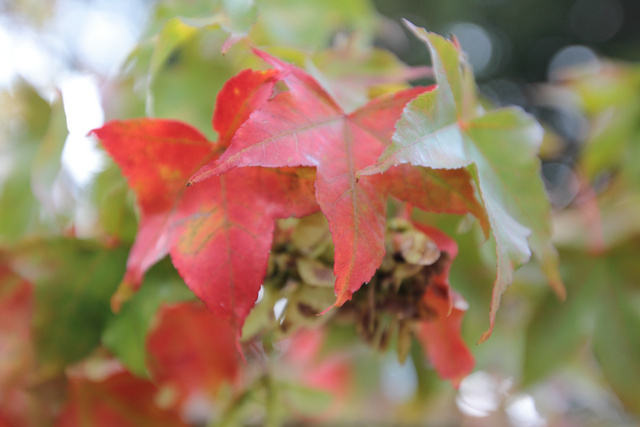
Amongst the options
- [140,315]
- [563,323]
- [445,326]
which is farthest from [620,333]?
[140,315]

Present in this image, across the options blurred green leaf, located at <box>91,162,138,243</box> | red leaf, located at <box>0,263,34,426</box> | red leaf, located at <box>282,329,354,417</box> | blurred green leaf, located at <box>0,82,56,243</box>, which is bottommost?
red leaf, located at <box>282,329,354,417</box>

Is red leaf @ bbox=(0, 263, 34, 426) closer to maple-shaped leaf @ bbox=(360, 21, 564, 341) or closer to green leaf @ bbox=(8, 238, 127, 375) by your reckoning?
green leaf @ bbox=(8, 238, 127, 375)

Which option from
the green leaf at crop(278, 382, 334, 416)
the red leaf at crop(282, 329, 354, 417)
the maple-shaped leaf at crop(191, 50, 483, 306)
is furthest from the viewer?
the red leaf at crop(282, 329, 354, 417)

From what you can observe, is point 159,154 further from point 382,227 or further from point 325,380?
point 325,380

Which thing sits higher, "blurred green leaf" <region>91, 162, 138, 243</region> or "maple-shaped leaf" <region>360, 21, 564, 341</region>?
"maple-shaped leaf" <region>360, 21, 564, 341</region>

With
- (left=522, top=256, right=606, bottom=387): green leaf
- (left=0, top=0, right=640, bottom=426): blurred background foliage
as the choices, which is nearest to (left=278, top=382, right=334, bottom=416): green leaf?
(left=0, top=0, right=640, bottom=426): blurred background foliage

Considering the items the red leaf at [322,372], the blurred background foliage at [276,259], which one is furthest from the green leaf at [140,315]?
the red leaf at [322,372]

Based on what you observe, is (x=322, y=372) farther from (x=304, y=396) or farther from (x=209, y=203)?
(x=209, y=203)
